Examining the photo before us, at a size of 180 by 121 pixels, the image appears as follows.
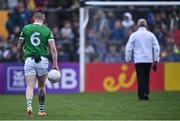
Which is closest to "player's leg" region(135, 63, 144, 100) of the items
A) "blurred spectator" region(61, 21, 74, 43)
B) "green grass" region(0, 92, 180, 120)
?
"green grass" region(0, 92, 180, 120)

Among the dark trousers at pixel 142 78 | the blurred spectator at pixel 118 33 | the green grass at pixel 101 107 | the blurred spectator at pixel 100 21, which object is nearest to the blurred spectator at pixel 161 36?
the blurred spectator at pixel 118 33

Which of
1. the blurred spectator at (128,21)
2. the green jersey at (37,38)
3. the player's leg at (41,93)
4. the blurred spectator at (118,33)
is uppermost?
the blurred spectator at (128,21)

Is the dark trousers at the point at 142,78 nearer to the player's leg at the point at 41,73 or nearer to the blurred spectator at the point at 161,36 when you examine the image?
the blurred spectator at the point at 161,36

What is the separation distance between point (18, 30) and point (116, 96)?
18.5 feet

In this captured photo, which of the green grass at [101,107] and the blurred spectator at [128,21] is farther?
the blurred spectator at [128,21]

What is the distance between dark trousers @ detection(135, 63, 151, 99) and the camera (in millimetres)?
19781

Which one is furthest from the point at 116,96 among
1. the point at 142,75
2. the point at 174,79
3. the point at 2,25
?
the point at 2,25

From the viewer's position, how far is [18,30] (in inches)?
1002

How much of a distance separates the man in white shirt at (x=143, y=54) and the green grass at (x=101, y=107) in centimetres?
45

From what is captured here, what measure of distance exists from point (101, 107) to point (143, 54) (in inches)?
116

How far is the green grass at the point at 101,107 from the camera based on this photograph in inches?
594

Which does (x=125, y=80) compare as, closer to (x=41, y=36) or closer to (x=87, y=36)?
(x=87, y=36)

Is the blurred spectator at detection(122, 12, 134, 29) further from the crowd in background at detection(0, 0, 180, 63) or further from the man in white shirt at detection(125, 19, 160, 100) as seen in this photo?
the man in white shirt at detection(125, 19, 160, 100)

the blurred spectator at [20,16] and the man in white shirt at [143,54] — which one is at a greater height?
the blurred spectator at [20,16]
